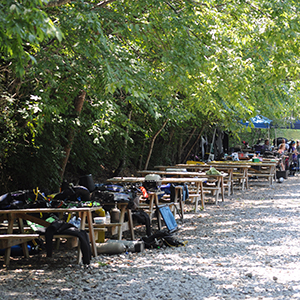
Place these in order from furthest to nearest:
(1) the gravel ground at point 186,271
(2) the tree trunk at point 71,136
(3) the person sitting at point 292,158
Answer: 1. (3) the person sitting at point 292,158
2. (2) the tree trunk at point 71,136
3. (1) the gravel ground at point 186,271

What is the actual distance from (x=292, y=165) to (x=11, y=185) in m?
15.2

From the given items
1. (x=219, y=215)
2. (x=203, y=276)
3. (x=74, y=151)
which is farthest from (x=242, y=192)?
(x=203, y=276)

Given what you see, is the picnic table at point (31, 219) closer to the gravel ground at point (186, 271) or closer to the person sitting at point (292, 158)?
the gravel ground at point (186, 271)

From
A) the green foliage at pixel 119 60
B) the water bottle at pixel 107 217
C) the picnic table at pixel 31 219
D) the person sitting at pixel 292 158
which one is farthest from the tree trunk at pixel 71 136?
the person sitting at pixel 292 158

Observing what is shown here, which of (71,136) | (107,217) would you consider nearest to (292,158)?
(71,136)

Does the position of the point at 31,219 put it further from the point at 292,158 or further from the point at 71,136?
the point at 292,158

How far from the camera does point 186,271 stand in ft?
17.0

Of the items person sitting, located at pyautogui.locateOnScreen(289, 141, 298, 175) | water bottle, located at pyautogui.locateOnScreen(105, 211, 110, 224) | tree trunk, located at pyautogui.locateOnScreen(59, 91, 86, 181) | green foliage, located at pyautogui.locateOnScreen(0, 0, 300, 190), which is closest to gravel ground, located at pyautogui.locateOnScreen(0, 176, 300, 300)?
water bottle, located at pyautogui.locateOnScreen(105, 211, 110, 224)

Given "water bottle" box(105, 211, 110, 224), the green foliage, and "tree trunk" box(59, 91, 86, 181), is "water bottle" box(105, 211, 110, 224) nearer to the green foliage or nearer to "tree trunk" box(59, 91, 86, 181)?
the green foliage

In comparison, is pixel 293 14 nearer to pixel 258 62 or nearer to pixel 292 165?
A: pixel 258 62

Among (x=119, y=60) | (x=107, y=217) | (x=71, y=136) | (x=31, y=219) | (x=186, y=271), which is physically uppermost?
(x=119, y=60)

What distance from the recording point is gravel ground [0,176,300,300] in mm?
4410

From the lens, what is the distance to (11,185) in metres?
10.1

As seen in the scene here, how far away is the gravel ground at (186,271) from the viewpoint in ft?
14.5
